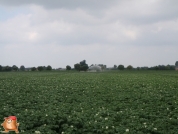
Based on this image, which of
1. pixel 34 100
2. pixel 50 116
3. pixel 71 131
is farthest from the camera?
pixel 34 100

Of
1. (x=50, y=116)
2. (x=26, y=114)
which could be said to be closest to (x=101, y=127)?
(x=50, y=116)

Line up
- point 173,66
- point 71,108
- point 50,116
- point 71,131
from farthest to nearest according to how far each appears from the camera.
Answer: point 173,66
point 71,108
point 50,116
point 71,131

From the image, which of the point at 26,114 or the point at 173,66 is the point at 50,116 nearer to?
the point at 26,114

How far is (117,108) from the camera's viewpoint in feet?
43.0

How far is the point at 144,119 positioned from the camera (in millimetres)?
10250

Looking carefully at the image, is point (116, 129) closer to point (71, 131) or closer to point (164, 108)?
point (71, 131)

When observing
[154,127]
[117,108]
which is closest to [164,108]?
[117,108]

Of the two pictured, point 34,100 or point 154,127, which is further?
point 34,100

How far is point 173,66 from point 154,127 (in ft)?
427

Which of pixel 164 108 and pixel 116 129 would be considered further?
pixel 164 108

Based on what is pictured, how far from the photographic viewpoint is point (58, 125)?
31.6ft

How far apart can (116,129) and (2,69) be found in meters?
136

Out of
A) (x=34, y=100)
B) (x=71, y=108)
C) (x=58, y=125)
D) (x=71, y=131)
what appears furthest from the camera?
(x=34, y=100)

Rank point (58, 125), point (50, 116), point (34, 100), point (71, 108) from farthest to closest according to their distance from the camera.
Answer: point (34, 100) < point (71, 108) < point (50, 116) < point (58, 125)
